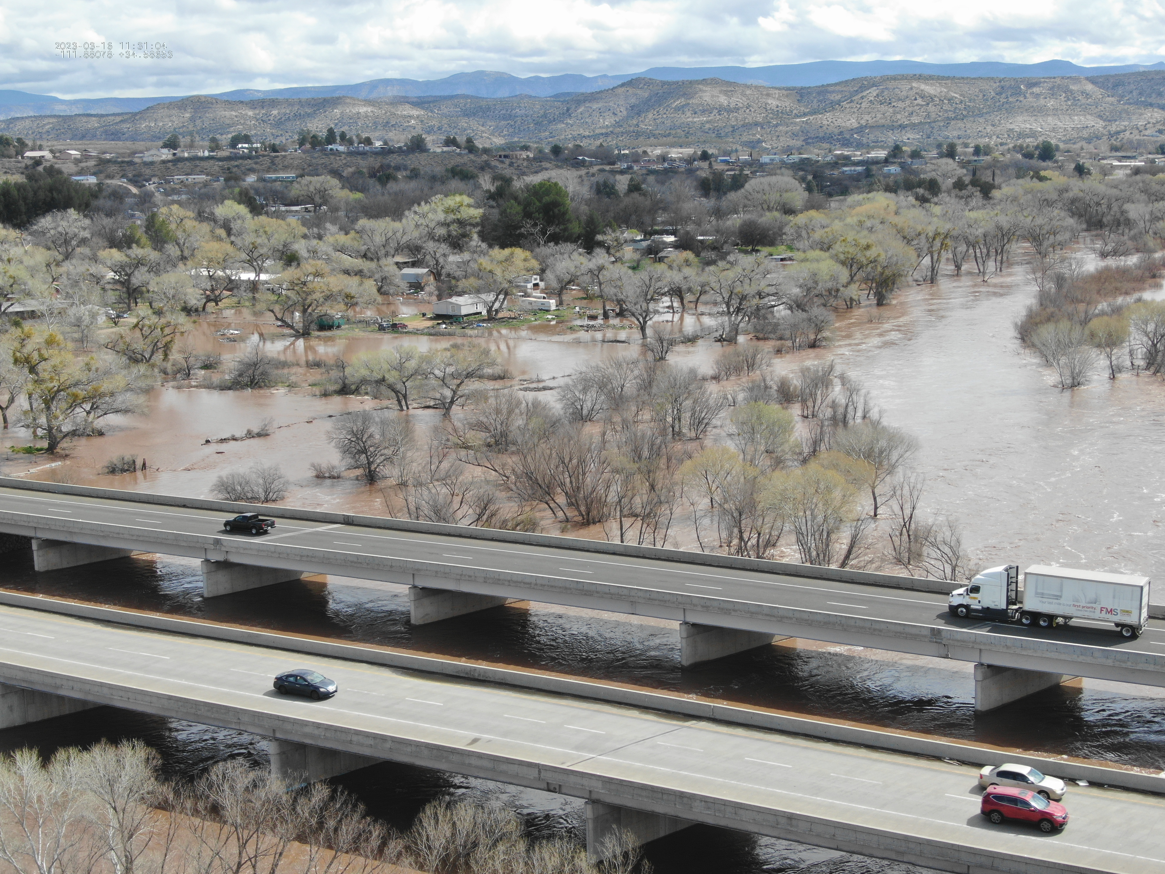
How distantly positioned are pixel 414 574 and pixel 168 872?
1341 cm

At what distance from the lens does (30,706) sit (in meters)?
30.2

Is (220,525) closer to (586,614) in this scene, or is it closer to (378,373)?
(586,614)

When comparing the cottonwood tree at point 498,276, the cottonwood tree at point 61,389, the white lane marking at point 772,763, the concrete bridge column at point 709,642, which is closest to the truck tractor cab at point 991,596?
the concrete bridge column at point 709,642

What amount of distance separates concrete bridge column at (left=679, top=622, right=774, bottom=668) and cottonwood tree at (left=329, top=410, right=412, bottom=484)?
23.9m

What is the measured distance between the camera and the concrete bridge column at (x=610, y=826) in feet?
74.2

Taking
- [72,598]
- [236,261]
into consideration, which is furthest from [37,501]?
[236,261]

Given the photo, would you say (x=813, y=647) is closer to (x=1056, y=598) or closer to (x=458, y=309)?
(x=1056, y=598)

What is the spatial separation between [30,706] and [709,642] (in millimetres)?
17526

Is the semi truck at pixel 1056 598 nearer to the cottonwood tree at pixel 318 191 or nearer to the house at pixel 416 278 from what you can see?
the house at pixel 416 278

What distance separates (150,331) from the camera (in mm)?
82625

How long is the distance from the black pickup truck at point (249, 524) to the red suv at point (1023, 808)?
85.1 feet

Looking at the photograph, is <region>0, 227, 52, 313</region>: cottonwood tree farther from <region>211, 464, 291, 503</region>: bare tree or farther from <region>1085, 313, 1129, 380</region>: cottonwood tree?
<region>1085, 313, 1129, 380</region>: cottonwood tree

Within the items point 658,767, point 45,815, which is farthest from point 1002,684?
point 45,815

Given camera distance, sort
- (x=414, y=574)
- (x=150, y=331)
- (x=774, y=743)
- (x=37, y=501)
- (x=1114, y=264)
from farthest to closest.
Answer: (x=1114, y=264) < (x=150, y=331) < (x=37, y=501) < (x=414, y=574) < (x=774, y=743)
